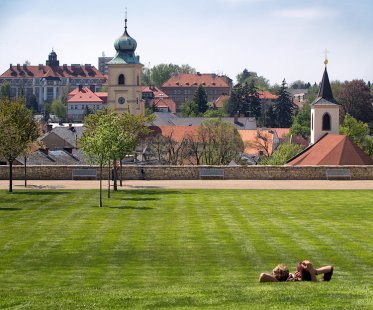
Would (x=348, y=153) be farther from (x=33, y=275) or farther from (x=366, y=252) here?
(x=33, y=275)

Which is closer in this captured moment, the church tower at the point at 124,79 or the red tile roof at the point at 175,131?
the red tile roof at the point at 175,131

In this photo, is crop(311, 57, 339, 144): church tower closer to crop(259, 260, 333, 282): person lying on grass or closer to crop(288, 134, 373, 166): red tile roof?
crop(288, 134, 373, 166): red tile roof

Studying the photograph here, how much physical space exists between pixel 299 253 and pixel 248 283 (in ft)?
16.4

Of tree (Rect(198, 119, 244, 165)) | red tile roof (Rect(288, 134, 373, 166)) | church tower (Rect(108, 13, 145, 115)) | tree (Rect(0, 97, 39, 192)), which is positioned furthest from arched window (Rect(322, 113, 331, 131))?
church tower (Rect(108, 13, 145, 115))

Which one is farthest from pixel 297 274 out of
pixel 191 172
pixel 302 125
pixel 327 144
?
pixel 302 125

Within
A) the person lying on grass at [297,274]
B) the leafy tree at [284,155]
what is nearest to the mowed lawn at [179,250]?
the person lying on grass at [297,274]

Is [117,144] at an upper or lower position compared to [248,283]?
upper

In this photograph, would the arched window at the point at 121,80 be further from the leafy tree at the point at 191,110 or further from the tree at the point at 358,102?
the leafy tree at the point at 191,110

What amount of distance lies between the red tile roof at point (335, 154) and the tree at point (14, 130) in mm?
19245

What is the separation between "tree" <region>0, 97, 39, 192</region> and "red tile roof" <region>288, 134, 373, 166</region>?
1924 cm

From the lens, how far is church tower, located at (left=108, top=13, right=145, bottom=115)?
116562 millimetres

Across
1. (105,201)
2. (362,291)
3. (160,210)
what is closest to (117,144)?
(105,201)

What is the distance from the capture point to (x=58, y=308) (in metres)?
15.6

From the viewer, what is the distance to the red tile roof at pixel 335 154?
57.4m
